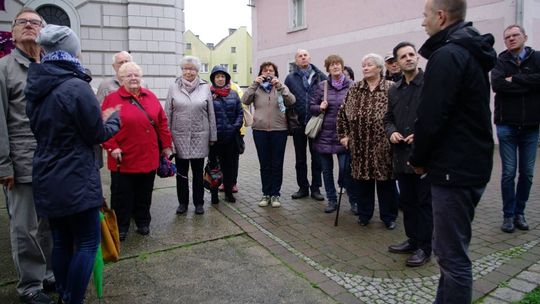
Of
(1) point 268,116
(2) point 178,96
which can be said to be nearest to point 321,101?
(1) point 268,116

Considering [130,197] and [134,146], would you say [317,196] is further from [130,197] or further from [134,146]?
[134,146]

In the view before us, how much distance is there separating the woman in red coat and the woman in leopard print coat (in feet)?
7.02

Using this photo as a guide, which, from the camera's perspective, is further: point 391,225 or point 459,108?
point 391,225

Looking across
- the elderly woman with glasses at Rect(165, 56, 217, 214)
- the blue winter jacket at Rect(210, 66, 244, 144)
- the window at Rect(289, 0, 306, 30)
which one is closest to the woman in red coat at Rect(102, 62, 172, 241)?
the elderly woman with glasses at Rect(165, 56, 217, 214)

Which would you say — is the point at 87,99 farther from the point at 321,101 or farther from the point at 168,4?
the point at 168,4

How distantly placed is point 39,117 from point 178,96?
259cm

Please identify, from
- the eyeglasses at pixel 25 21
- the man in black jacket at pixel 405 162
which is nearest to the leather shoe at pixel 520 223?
the man in black jacket at pixel 405 162

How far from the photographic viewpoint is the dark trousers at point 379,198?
477 centimetres

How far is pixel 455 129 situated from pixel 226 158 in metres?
3.82

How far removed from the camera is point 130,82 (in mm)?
4355

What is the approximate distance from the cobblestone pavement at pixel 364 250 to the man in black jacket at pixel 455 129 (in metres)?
0.87

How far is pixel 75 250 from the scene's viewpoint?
284 centimetres

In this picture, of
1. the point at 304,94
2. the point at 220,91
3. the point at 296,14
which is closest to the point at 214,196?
the point at 220,91

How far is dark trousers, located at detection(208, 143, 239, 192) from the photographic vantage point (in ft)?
19.0
